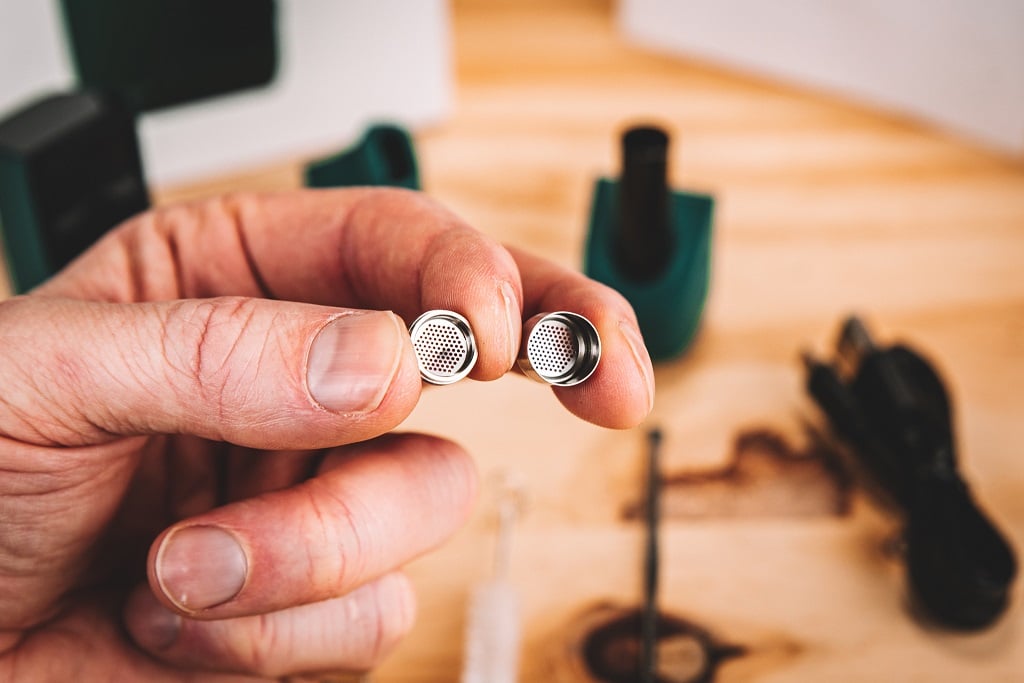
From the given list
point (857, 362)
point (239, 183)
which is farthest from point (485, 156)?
point (857, 362)

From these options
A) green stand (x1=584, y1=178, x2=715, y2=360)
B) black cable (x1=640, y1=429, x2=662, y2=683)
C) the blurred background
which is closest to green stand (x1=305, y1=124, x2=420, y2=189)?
the blurred background

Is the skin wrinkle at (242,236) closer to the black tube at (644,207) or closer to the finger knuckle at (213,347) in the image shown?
→ the finger knuckle at (213,347)

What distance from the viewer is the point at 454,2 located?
4.18ft

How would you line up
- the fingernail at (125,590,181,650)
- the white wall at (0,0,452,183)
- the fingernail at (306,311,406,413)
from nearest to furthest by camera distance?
the fingernail at (306,311,406,413), the fingernail at (125,590,181,650), the white wall at (0,0,452,183)

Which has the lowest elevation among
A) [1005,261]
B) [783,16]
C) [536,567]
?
[536,567]

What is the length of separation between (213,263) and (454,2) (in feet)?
2.77

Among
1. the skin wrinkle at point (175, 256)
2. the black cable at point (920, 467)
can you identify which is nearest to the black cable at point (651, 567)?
the black cable at point (920, 467)

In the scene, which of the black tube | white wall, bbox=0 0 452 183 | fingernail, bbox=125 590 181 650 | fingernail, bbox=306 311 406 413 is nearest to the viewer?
fingernail, bbox=306 311 406 413

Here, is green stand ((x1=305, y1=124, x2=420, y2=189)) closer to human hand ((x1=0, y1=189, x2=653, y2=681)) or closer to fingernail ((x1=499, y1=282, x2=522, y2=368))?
human hand ((x1=0, y1=189, x2=653, y2=681))

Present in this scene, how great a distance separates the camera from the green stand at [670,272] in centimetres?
68

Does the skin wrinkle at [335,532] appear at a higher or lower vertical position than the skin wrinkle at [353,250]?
lower

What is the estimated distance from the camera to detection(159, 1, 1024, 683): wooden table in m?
0.56

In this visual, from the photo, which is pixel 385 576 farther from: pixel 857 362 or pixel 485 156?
pixel 485 156

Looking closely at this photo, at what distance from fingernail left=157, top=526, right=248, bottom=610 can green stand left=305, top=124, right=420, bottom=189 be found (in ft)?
1.17
